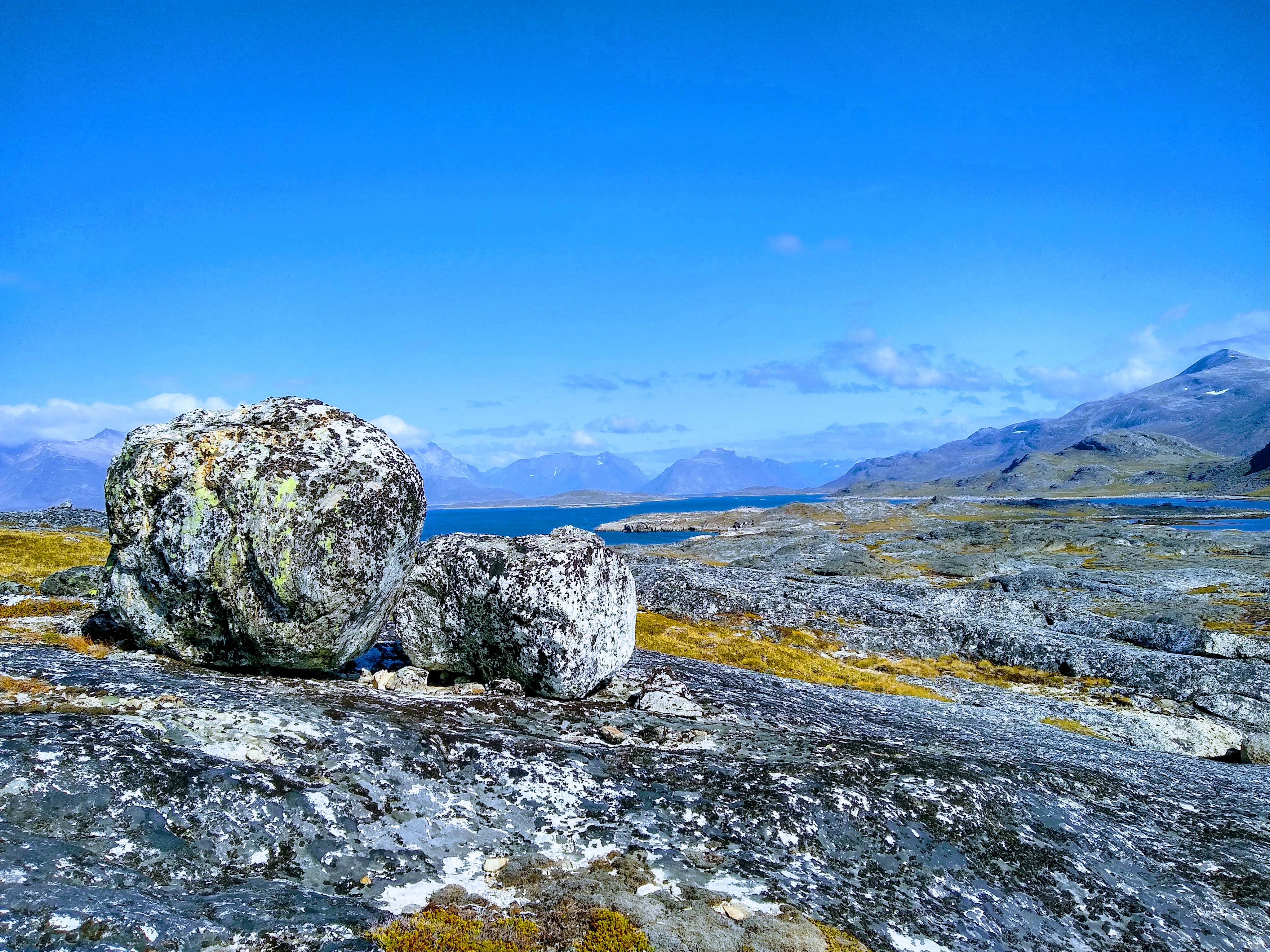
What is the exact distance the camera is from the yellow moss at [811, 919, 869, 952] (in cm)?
899

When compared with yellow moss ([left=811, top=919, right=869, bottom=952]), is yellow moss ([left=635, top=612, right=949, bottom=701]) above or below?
below

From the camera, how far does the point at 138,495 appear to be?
15.2m

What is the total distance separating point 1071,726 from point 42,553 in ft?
197

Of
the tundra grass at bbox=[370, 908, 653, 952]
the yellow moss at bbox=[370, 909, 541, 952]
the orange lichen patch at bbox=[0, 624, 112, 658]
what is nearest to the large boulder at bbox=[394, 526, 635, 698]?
the orange lichen patch at bbox=[0, 624, 112, 658]

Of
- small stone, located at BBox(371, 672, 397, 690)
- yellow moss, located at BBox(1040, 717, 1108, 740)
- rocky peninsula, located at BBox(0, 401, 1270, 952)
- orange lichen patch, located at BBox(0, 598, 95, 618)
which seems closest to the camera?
rocky peninsula, located at BBox(0, 401, 1270, 952)

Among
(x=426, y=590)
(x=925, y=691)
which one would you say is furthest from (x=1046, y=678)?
(x=426, y=590)

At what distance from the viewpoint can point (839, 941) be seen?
916 centimetres

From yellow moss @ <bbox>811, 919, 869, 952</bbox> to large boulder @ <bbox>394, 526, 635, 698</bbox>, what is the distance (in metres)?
9.12

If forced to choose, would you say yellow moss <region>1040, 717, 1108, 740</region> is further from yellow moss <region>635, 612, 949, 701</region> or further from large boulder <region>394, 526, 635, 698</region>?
large boulder <region>394, 526, 635, 698</region>

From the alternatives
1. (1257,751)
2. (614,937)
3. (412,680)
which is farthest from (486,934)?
(1257,751)

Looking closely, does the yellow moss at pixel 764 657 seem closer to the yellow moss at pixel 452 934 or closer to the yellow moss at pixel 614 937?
the yellow moss at pixel 614 937

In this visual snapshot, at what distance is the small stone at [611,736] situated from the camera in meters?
14.7

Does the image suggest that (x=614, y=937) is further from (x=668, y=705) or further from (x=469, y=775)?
(x=668, y=705)

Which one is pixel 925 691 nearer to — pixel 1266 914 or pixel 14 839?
pixel 1266 914
